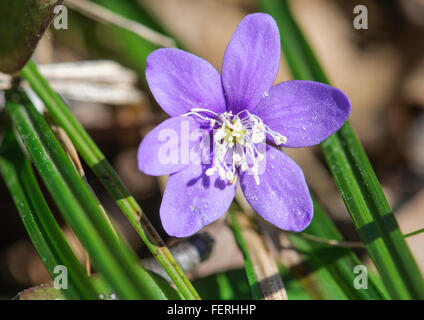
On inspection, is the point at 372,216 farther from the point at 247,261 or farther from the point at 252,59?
the point at 252,59

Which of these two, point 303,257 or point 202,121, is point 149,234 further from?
point 303,257

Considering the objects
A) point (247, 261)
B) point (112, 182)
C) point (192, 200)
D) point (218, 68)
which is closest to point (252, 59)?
point (192, 200)

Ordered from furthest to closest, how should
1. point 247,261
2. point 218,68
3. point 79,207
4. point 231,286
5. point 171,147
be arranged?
point 218,68
point 231,286
point 247,261
point 171,147
point 79,207

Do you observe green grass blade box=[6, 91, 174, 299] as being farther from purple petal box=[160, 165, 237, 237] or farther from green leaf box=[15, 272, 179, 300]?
purple petal box=[160, 165, 237, 237]

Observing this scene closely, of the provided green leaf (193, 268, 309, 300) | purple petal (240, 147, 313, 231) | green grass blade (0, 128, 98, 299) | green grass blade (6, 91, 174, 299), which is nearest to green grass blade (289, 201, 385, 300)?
green leaf (193, 268, 309, 300)

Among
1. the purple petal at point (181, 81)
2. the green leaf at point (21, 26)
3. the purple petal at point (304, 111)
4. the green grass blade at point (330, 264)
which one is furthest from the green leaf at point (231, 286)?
the green leaf at point (21, 26)

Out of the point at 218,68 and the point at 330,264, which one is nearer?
the point at 330,264

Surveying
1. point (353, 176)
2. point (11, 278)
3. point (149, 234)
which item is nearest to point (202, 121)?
point (149, 234)
